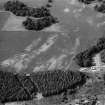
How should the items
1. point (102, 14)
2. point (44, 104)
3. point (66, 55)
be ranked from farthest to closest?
point (102, 14)
point (66, 55)
point (44, 104)

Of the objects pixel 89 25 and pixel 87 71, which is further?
pixel 89 25

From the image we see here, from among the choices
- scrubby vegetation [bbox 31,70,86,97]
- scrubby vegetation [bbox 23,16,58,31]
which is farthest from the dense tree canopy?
scrubby vegetation [bbox 23,16,58,31]

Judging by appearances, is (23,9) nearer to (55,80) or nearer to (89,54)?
(89,54)

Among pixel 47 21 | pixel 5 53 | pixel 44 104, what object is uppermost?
pixel 47 21

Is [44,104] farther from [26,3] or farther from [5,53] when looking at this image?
[26,3]

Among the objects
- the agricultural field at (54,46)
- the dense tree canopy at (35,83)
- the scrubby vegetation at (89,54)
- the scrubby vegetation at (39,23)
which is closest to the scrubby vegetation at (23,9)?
the agricultural field at (54,46)

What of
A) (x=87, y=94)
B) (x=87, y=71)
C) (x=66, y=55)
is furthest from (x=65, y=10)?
(x=87, y=94)

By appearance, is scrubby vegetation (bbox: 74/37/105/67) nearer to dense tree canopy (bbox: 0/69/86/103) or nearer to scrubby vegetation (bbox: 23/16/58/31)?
dense tree canopy (bbox: 0/69/86/103)
